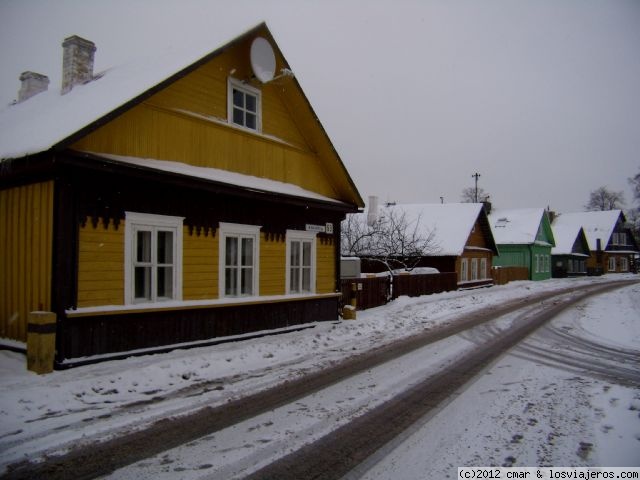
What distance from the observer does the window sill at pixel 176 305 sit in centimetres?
780

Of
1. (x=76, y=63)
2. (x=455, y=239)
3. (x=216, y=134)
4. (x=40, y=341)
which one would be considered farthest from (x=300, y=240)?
(x=455, y=239)

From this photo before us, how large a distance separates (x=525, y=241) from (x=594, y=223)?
25.8 metres

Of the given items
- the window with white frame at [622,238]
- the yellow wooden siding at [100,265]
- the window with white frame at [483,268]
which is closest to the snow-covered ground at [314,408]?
the yellow wooden siding at [100,265]

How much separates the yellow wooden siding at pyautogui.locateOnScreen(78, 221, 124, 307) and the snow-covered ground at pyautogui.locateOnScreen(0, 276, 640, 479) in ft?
3.71

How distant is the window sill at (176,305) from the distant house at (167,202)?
0.03 m

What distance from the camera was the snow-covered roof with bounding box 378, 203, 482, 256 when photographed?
94.0 feet

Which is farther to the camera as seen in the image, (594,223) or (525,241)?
(594,223)

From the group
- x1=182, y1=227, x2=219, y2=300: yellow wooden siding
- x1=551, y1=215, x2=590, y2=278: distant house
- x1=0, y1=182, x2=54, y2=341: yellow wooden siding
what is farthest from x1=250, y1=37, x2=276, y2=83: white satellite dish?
x1=551, y1=215, x2=590, y2=278: distant house

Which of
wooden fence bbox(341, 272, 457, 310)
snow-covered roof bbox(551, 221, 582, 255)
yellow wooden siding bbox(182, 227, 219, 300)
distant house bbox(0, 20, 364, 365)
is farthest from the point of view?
snow-covered roof bbox(551, 221, 582, 255)

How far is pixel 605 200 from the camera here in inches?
3585

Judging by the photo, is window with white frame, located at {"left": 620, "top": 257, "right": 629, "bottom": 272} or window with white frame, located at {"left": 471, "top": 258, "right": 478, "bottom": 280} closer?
window with white frame, located at {"left": 471, "top": 258, "right": 478, "bottom": 280}

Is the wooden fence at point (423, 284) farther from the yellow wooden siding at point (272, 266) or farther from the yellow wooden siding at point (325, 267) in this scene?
the yellow wooden siding at point (272, 266)

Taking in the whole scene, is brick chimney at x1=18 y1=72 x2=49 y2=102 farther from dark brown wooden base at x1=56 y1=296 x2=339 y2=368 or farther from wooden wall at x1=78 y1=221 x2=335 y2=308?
dark brown wooden base at x1=56 y1=296 x2=339 y2=368

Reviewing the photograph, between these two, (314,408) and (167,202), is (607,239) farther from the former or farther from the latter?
(314,408)
